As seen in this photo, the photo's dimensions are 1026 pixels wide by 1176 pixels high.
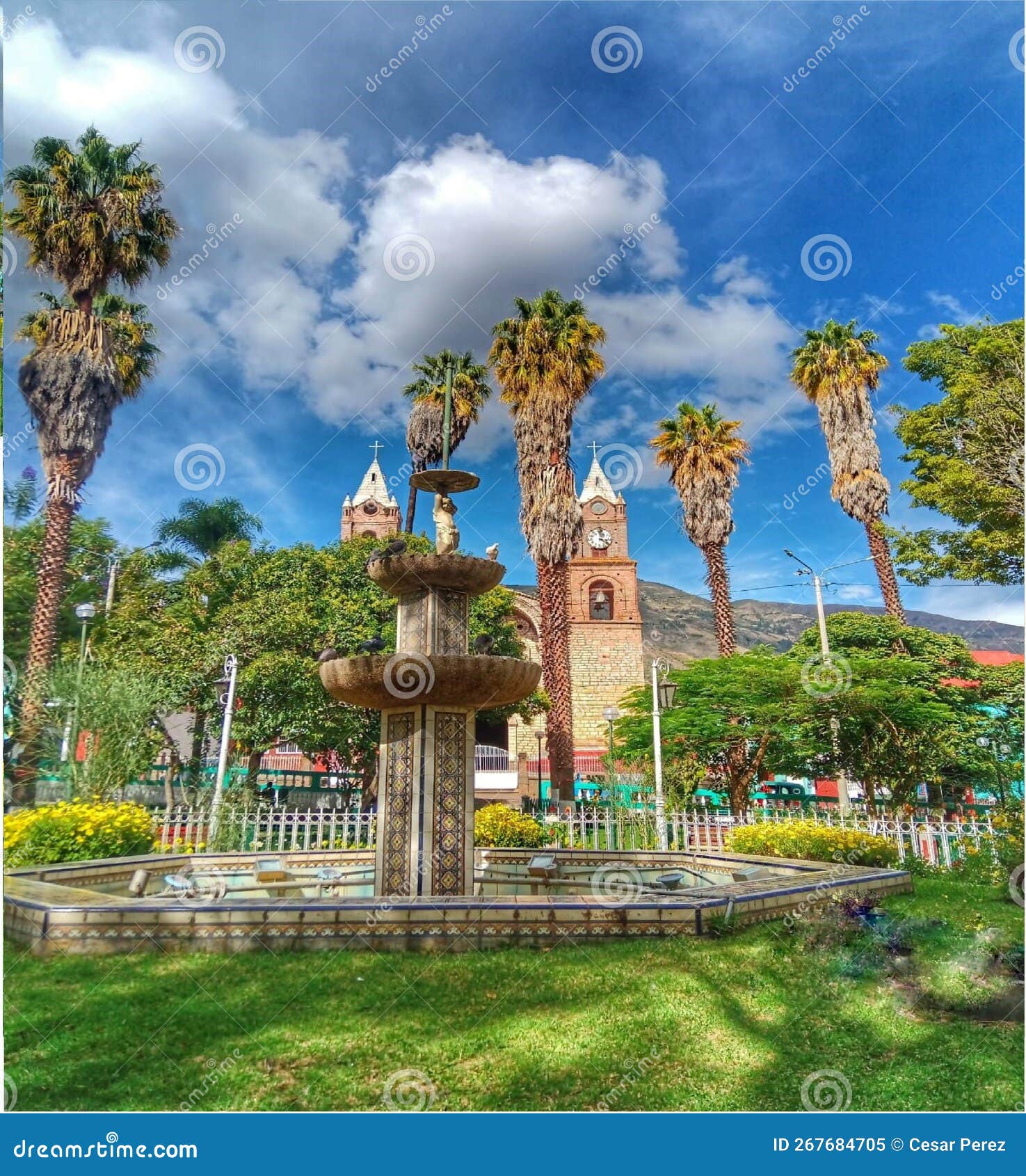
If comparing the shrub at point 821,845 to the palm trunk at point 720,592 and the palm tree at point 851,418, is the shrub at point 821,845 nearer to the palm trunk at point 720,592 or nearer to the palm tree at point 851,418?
the palm trunk at point 720,592

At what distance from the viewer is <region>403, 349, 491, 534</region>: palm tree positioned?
24.0 m

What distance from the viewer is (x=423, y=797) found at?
7.26m

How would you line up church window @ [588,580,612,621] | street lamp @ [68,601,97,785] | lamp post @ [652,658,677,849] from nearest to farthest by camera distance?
1. lamp post @ [652,658,677,849]
2. street lamp @ [68,601,97,785]
3. church window @ [588,580,612,621]

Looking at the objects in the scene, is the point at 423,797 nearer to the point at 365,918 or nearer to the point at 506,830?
the point at 365,918

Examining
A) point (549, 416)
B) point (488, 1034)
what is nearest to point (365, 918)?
point (488, 1034)

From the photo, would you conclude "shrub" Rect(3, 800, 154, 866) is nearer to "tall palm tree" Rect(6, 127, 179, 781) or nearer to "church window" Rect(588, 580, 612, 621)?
"tall palm tree" Rect(6, 127, 179, 781)

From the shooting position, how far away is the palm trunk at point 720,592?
73.6 ft

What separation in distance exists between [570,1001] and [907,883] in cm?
581

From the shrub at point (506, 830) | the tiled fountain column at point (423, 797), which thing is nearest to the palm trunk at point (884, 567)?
the shrub at point (506, 830)

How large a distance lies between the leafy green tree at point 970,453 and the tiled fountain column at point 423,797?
12122mm

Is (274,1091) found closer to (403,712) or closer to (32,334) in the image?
(403,712)

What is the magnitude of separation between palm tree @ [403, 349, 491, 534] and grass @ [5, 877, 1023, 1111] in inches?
786

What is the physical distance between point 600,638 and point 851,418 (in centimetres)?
2216

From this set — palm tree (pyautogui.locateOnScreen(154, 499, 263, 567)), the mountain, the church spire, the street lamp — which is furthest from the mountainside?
the street lamp
